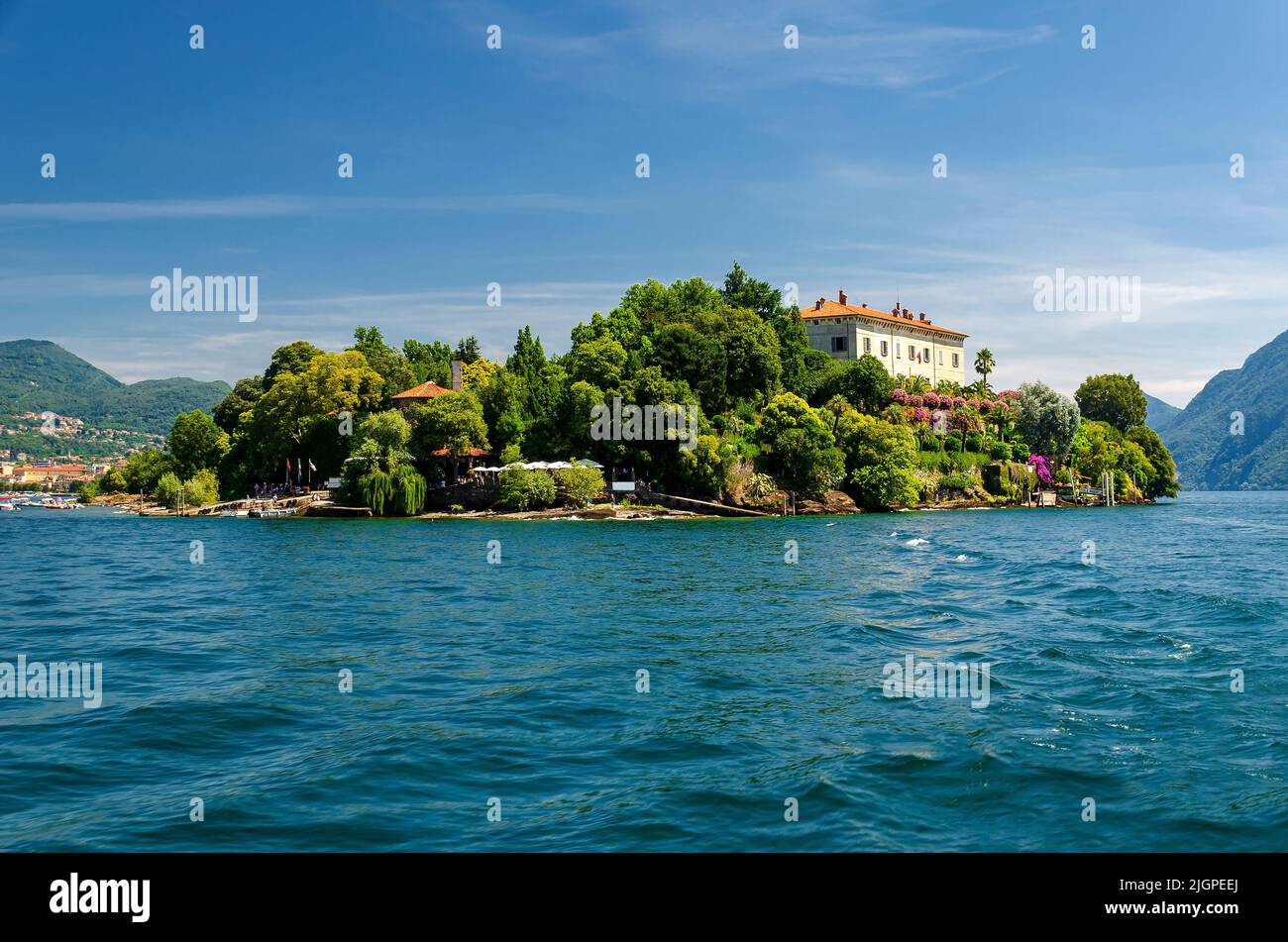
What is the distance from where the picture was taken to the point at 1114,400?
11162 cm

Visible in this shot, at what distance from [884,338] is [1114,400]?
1382 inches

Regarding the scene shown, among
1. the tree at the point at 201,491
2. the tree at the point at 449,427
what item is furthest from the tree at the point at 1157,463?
the tree at the point at 201,491

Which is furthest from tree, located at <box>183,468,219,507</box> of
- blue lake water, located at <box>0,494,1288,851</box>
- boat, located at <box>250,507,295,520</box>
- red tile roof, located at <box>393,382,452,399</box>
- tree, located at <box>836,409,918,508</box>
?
blue lake water, located at <box>0,494,1288,851</box>

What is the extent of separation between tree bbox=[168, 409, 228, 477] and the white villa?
223ft

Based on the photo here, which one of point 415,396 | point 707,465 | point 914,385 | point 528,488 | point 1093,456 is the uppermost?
point 914,385

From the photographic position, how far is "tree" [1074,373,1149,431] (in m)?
111

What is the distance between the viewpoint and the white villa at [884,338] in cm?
9744

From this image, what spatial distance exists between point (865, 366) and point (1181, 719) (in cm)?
7546

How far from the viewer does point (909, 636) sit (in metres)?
18.2

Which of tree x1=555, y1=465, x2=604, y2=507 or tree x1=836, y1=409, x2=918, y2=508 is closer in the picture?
tree x1=555, y1=465, x2=604, y2=507

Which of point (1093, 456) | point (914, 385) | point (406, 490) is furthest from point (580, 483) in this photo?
point (1093, 456)

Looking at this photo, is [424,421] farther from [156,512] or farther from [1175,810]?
[1175,810]

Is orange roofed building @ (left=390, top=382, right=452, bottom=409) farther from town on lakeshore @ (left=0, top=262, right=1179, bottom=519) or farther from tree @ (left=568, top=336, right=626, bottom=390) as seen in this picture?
tree @ (left=568, top=336, right=626, bottom=390)

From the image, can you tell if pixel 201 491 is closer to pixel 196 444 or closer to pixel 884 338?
pixel 196 444
